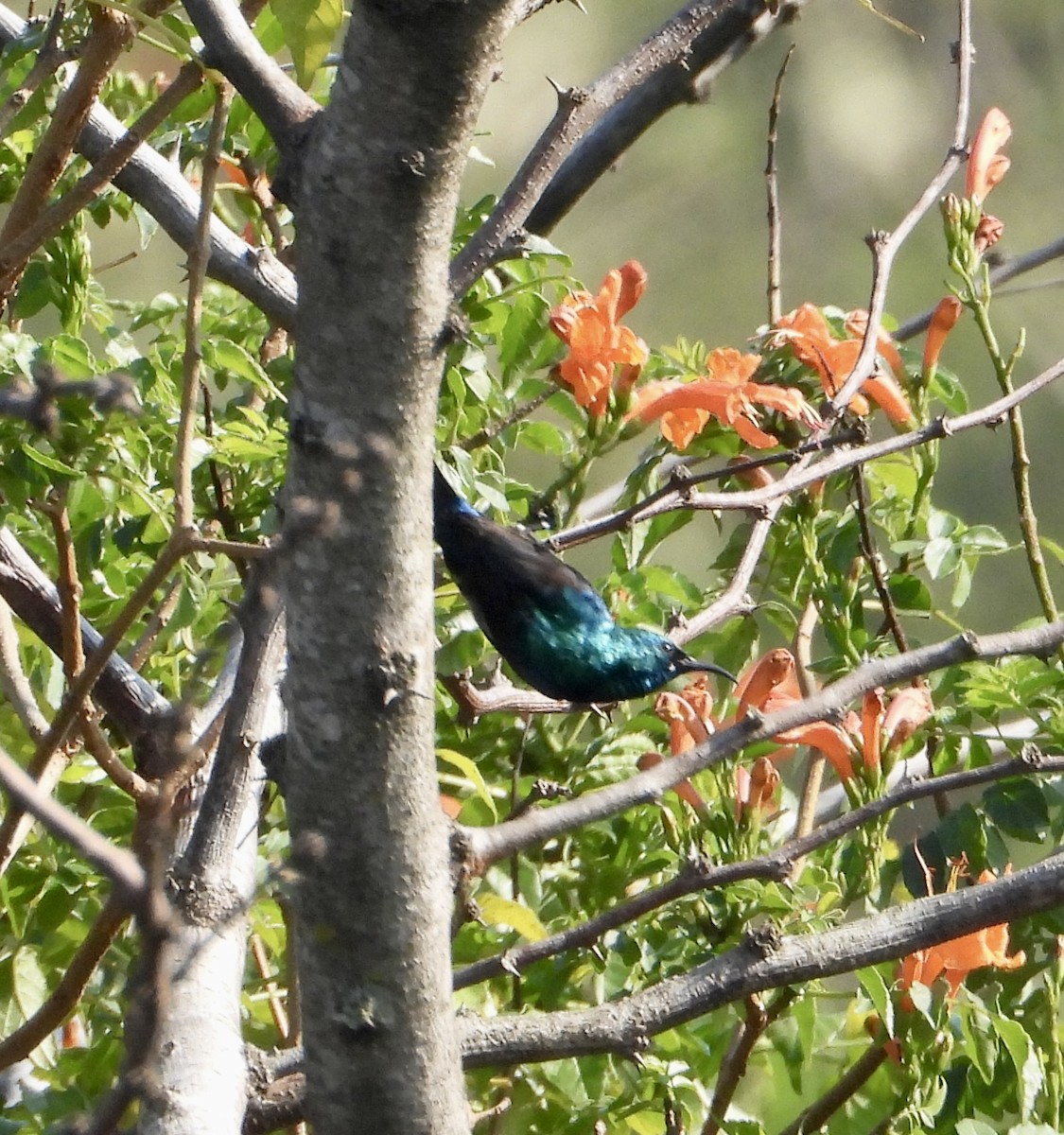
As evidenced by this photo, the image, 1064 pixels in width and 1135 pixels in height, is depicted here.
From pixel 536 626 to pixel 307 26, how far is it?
1123 millimetres

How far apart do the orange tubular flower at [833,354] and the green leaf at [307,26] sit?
2.62 ft

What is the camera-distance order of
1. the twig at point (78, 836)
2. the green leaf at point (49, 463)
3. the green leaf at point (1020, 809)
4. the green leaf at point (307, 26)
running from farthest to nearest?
the green leaf at point (1020, 809), the green leaf at point (49, 463), the green leaf at point (307, 26), the twig at point (78, 836)

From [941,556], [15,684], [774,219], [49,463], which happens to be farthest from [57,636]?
[774,219]

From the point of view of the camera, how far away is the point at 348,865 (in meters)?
0.78

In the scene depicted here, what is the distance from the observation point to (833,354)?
1707 mm

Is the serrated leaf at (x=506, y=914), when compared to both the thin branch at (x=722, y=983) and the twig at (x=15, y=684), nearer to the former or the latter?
the thin branch at (x=722, y=983)

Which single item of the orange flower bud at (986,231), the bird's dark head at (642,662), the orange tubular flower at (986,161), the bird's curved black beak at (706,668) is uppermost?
the orange tubular flower at (986,161)

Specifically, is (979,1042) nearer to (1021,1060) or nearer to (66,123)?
(1021,1060)

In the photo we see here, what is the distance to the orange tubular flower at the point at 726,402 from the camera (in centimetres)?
162

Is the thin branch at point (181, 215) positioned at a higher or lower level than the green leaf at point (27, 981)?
higher

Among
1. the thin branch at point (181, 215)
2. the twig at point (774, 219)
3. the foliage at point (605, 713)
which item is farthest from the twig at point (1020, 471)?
the thin branch at point (181, 215)

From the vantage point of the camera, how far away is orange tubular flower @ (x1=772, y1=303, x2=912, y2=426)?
1675mm

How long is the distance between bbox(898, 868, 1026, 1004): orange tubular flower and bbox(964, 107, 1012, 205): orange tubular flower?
845 mm

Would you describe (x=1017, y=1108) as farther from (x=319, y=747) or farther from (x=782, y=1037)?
(x=319, y=747)
